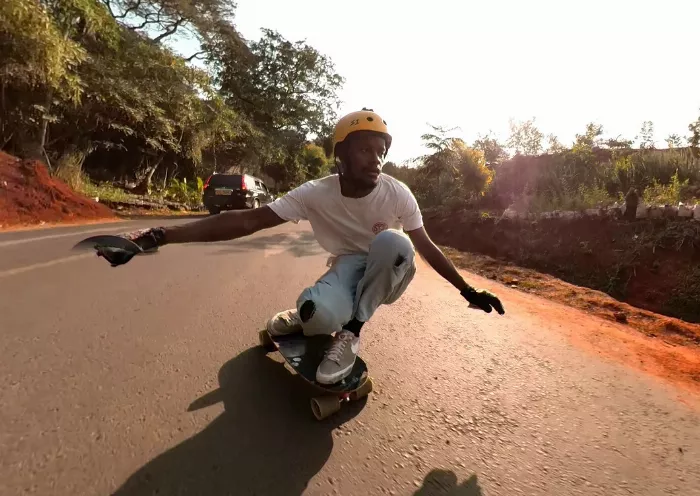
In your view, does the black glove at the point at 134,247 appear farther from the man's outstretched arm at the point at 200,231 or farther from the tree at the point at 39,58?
the tree at the point at 39,58

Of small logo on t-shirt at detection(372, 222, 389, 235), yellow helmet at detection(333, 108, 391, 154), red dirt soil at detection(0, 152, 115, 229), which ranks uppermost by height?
yellow helmet at detection(333, 108, 391, 154)

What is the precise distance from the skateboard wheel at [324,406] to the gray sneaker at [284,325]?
629 mm

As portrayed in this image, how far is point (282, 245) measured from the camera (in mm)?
8047

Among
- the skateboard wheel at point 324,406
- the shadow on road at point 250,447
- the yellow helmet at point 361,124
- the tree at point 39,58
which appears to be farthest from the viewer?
the tree at point 39,58

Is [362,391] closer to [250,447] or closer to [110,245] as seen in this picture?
[250,447]

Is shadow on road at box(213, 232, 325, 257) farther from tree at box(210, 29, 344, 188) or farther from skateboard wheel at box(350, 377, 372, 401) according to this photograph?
tree at box(210, 29, 344, 188)

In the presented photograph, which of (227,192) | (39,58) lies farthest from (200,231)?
(227,192)

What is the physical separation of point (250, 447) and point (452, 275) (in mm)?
1377

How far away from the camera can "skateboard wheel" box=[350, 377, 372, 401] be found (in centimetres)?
203

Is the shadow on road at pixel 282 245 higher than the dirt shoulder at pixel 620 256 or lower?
lower

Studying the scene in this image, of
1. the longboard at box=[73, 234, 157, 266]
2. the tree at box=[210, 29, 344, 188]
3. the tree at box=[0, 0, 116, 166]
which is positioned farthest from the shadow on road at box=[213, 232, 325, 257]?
the tree at box=[210, 29, 344, 188]

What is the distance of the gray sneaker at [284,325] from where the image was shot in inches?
95.8

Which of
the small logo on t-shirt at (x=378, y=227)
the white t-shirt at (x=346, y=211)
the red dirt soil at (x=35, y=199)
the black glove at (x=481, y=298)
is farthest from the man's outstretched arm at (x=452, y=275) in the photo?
the red dirt soil at (x=35, y=199)

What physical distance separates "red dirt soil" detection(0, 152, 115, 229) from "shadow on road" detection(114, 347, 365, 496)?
10.4 metres
